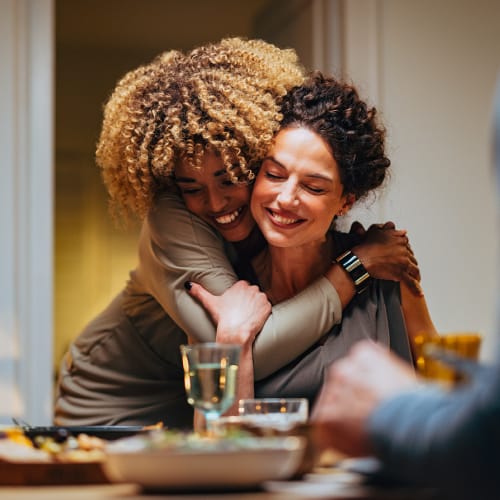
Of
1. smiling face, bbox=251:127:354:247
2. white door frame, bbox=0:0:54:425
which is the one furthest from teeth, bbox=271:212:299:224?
white door frame, bbox=0:0:54:425

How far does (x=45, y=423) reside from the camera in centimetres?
352

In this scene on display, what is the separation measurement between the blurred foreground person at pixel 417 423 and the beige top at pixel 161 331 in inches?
43.5

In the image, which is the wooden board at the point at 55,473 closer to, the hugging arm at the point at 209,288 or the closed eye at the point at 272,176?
the hugging arm at the point at 209,288

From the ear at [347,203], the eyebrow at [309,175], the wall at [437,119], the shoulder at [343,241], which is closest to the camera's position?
the eyebrow at [309,175]

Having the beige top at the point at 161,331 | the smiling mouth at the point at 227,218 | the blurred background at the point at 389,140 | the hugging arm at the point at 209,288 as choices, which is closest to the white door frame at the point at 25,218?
the blurred background at the point at 389,140

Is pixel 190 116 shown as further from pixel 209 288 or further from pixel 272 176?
pixel 209 288

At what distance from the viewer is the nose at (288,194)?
2.16 m

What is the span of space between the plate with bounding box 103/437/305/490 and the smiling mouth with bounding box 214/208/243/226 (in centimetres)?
124

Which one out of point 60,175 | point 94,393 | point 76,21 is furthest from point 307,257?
point 60,175

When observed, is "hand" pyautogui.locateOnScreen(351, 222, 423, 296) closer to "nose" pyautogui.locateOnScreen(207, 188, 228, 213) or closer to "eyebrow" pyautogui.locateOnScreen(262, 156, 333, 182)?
"eyebrow" pyautogui.locateOnScreen(262, 156, 333, 182)

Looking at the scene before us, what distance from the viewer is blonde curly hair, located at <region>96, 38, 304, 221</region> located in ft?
7.23

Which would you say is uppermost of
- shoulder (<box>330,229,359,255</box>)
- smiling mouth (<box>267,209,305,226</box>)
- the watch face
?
smiling mouth (<box>267,209,305,226</box>)

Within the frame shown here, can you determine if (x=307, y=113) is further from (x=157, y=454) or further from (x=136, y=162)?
(x=157, y=454)

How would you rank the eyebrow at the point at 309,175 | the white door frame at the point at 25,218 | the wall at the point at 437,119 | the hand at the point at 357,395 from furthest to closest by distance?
1. the wall at the point at 437,119
2. the white door frame at the point at 25,218
3. the eyebrow at the point at 309,175
4. the hand at the point at 357,395
